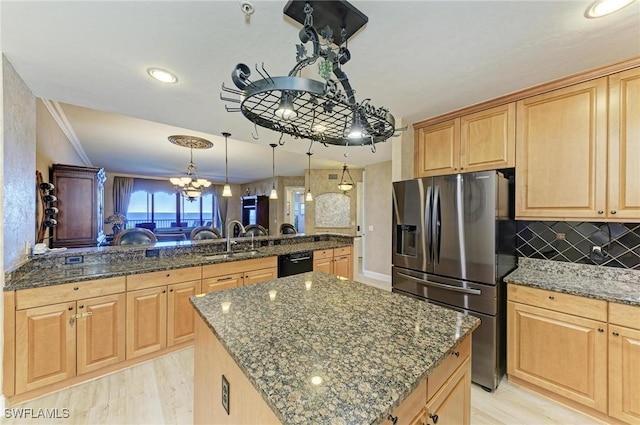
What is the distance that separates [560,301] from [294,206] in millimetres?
7598

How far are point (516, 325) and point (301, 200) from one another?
7421mm

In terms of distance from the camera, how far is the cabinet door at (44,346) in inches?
72.3

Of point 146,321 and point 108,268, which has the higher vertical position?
point 108,268

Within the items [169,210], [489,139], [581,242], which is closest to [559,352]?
[581,242]

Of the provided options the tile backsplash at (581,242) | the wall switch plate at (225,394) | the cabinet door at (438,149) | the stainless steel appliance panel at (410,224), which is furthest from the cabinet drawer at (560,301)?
the wall switch plate at (225,394)

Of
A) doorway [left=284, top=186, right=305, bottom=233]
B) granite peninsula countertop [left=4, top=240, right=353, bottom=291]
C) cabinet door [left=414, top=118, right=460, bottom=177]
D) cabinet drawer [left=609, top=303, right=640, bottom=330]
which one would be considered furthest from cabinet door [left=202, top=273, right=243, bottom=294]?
doorway [left=284, top=186, right=305, bottom=233]

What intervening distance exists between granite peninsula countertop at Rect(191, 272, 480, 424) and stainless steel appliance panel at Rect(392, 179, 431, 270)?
989 millimetres

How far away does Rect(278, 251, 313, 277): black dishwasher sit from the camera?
329 centimetres

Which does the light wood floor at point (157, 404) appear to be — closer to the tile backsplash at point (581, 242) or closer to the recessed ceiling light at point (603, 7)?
the tile backsplash at point (581, 242)

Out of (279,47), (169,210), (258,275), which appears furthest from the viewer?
(169,210)

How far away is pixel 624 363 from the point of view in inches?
64.1

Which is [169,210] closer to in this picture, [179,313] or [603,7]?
[179,313]

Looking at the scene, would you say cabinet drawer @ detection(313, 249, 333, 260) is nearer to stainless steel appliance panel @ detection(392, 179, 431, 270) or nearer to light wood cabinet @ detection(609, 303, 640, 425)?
stainless steel appliance panel @ detection(392, 179, 431, 270)

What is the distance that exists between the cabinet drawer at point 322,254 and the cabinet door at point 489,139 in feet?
6.85
